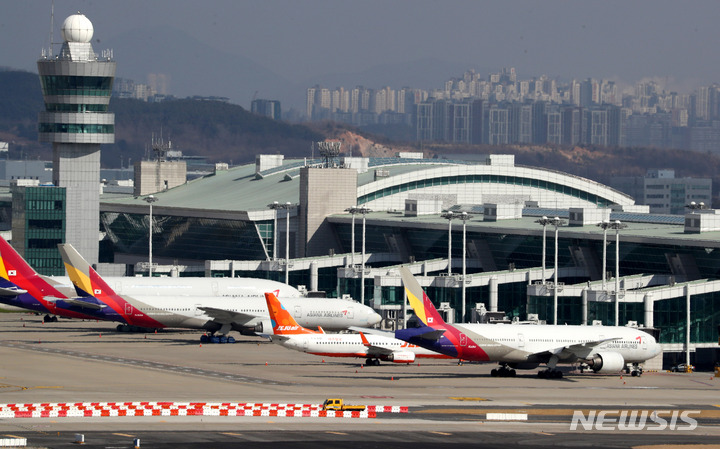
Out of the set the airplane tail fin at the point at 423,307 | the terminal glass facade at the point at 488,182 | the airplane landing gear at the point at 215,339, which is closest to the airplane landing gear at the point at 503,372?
the airplane tail fin at the point at 423,307

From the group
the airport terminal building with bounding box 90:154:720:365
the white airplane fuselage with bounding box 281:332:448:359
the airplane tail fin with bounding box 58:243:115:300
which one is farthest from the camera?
the airplane tail fin with bounding box 58:243:115:300

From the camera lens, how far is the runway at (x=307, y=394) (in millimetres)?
54031

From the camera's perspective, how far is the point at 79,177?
6127 inches

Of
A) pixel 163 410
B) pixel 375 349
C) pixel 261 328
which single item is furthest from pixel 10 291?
pixel 163 410

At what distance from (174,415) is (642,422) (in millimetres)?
21925

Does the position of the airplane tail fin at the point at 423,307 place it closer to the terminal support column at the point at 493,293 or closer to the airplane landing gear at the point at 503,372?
the airplane landing gear at the point at 503,372

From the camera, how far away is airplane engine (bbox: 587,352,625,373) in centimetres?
8219

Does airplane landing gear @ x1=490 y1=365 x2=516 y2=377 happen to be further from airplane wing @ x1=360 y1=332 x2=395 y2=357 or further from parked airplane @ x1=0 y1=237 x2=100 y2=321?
parked airplane @ x1=0 y1=237 x2=100 y2=321

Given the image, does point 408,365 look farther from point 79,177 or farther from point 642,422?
point 79,177

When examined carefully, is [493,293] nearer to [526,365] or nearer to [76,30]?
[526,365]

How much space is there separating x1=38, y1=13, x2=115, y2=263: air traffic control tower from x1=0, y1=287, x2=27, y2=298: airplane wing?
44585 millimetres

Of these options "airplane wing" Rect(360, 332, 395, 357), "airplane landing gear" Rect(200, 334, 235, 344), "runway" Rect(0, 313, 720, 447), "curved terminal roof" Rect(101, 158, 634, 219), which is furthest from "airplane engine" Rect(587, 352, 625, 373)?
"curved terminal roof" Rect(101, 158, 634, 219)

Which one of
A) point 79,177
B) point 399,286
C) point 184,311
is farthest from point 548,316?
point 79,177

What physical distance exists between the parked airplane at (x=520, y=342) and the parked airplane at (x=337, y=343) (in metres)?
3.02
